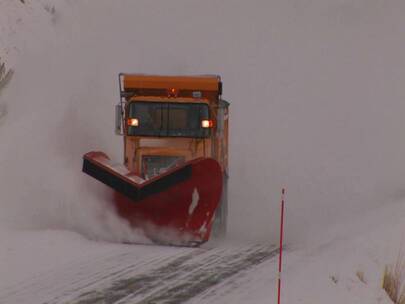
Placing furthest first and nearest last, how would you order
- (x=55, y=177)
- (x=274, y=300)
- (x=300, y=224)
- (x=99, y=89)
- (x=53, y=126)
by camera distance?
1. (x=99, y=89)
2. (x=53, y=126)
3. (x=300, y=224)
4. (x=55, y=177)
5. (x=274, y=300)

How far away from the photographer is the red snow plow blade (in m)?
11.8

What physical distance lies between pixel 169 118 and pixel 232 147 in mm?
9397

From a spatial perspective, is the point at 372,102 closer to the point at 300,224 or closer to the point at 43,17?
the point at 43,17

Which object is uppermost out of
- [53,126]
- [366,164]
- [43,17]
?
[43,17]

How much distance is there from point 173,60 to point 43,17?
661 centimetres

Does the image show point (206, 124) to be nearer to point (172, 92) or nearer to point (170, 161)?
point (170, 161)

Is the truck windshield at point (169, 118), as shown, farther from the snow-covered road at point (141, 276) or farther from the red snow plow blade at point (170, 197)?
the snow-covered road at point (141, 276)

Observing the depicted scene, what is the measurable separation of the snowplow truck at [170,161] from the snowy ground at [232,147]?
15.7 inches

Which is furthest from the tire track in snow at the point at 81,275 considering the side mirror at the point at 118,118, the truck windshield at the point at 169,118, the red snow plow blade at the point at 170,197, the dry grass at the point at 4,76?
the dry grass at the point at 4,76

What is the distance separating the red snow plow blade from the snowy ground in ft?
0.93

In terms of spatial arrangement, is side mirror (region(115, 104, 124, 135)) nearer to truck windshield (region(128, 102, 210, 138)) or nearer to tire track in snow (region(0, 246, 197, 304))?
truck windshield (region(128, 102, 210, 138))

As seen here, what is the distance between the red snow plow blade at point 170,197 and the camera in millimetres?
11836

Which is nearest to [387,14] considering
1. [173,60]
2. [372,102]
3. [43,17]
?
[372,102]

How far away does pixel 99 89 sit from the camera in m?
25.8
